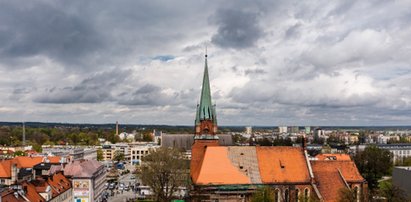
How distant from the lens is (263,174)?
6850cm

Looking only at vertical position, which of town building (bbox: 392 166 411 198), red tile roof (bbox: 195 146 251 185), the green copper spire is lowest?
town building (bbox: 392 166 411 198)

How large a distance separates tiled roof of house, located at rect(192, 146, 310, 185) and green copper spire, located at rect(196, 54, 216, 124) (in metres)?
6.09

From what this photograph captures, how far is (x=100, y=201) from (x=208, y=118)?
4372 centimetres

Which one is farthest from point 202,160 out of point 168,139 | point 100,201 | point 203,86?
point 168,139

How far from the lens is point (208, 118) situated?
73812 millimetres

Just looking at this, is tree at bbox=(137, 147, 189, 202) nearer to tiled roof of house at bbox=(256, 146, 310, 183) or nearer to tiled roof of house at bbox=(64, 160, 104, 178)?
tiled roof of house at bbox=(64, 160, 104, 178)

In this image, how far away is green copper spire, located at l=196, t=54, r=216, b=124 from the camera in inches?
2918

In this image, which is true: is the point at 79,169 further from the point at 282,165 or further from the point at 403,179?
the point at 403,179

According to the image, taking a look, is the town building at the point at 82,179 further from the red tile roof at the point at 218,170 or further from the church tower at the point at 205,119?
the red tile roof at the point at 218,170

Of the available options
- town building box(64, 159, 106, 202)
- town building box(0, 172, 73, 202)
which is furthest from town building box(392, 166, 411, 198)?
town building box(0, 172, 73, 202)

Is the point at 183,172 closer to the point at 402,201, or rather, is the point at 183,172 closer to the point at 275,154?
the point at 275,154

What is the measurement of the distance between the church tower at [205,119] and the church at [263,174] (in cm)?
17

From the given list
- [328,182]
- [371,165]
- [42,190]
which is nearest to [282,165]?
[328,182]

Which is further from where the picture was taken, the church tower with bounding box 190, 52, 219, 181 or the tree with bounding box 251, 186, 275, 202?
the church tower with bounding box 190, 52, 219, 181
